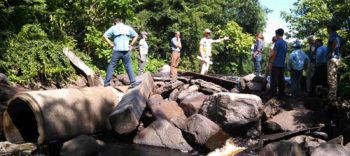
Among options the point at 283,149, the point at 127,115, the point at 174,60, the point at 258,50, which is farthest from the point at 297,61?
the point at 127,115

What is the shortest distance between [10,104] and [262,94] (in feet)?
22.0

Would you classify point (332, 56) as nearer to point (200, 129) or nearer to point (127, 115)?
point (200, 129)

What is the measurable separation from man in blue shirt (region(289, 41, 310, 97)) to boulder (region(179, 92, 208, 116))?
2.48 meters

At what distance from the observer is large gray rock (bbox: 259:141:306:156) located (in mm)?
7977

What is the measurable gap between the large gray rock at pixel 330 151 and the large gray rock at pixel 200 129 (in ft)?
7.74

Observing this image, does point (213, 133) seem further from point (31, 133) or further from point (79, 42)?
point (79, 42)

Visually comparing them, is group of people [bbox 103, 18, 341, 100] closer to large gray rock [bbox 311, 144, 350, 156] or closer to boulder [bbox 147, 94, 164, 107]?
boulder [bbox 147, 94, 164, 107]

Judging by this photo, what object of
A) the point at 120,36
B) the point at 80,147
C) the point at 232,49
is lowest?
the point at 80,147

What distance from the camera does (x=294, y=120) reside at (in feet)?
34.9

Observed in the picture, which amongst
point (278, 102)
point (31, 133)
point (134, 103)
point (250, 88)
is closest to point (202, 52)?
point (250, 88)

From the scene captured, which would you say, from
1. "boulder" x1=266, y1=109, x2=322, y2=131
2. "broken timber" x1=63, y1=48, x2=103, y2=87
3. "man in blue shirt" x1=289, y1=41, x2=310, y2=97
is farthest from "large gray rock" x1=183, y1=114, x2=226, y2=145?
"broken timber" x1=63, y1=48, x2=103, y2=87

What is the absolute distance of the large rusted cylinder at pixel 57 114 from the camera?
880 cm

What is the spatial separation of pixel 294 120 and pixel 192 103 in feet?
8.30

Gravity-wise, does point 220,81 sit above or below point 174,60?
below
